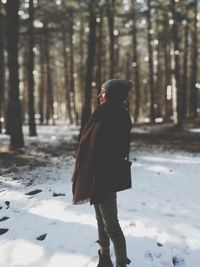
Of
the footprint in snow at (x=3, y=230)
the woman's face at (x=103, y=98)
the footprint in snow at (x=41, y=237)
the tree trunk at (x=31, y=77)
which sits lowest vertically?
the footprint in snow at (x=41, y=237)

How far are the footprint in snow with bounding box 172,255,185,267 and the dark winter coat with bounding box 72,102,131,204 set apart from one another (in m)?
1.70

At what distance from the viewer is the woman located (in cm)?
463

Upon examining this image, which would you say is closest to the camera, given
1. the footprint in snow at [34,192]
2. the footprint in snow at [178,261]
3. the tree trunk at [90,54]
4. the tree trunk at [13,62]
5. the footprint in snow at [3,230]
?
the footprint in snow at [178,261]

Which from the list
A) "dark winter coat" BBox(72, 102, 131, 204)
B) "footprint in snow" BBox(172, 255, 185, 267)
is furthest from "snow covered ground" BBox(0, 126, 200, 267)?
"dark winter coat" BBox(72, 102, 131, 204)

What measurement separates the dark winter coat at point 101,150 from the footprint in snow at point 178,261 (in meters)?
1.70

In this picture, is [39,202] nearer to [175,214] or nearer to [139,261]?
[175,214]

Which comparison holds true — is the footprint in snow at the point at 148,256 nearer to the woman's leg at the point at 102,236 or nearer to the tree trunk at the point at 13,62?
the woman's leg at the point at 102,236

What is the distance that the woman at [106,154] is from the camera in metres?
4.63

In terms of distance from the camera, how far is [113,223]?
15.6ft

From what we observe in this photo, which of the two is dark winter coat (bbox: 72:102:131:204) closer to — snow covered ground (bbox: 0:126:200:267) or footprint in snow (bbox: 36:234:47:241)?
snow covered ground (bbox: 0:126:200:267)

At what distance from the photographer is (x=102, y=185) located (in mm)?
4609

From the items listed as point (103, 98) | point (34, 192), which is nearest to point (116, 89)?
point (103, 98)

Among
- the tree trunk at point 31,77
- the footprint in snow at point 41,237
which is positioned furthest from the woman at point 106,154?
the tree trunk at point 31,77

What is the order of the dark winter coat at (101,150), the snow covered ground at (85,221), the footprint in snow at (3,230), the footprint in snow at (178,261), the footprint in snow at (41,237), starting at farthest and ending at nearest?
the footprint in snow at (3,230) < the footprint in snow at (41,237) < the snow covered ground at (85,221) < the footprint in snow at (178,261) < the dark winter coat at (101,150)
